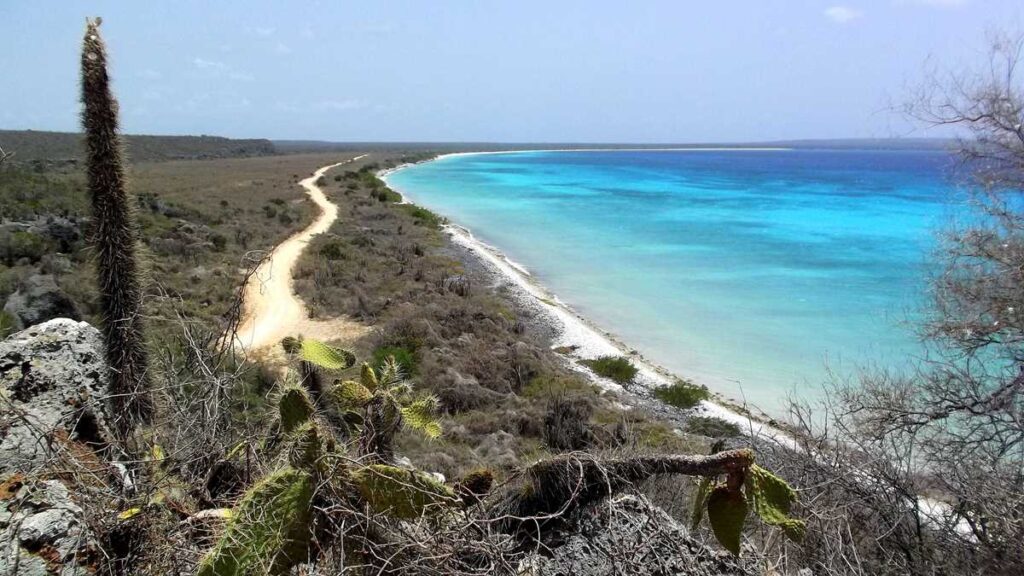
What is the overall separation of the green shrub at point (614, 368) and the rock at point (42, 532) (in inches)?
502

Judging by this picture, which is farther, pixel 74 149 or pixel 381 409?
pixel 74 149

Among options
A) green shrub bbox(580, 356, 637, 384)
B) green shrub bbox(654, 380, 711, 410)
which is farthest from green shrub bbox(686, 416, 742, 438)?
green shrub bbox(580, 356, 637, 384)

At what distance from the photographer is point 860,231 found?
41.6 m

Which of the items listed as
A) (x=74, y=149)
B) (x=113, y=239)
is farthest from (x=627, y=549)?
(x=74, y=149)

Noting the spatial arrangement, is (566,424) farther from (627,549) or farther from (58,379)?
(58,379)

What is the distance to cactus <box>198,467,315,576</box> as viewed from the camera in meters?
2.31

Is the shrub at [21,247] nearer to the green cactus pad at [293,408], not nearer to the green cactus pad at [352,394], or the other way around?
the green cactus pad at [352,394]

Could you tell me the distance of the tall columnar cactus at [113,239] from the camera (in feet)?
12.0

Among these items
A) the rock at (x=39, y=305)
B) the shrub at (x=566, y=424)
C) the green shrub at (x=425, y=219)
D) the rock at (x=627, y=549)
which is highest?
the rock at (x=627, y=549)

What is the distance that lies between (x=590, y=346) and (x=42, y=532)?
49.5 feet

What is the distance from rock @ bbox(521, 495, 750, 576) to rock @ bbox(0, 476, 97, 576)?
189 cm

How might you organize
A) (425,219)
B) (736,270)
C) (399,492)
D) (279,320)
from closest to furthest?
1. (399,492)
2. (279,320)
3. (736,270)
4. (425,219)

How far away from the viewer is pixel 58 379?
352cm

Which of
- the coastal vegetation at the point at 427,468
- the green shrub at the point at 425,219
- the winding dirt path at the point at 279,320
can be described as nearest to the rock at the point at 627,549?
the coastal vegetation at the point at 427,468
